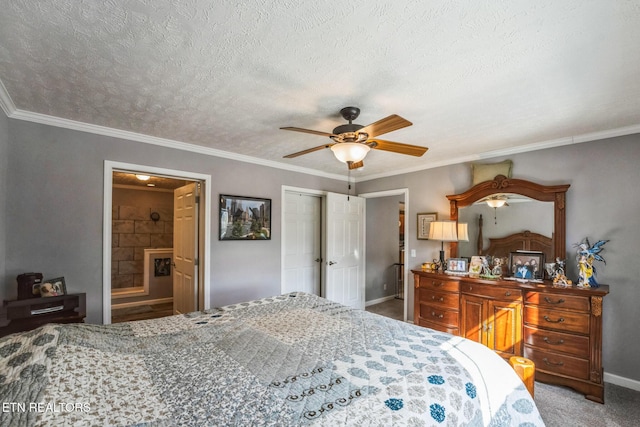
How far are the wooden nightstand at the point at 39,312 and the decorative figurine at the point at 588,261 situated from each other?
4.58m

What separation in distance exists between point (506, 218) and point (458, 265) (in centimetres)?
80

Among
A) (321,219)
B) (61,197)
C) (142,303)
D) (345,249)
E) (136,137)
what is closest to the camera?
(61,197)

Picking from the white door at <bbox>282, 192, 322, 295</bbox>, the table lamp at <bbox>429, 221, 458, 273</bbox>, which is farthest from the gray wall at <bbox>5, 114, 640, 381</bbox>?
the white door at <bbox>282, 192, 322, 295</bbox>

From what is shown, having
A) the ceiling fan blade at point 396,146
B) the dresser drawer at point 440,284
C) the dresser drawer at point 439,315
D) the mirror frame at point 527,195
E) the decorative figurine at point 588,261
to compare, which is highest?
the ceiling fan blade at point 396,146

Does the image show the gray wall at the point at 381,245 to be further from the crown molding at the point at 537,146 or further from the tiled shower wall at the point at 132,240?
the tiled shower wall at the point at 132,240

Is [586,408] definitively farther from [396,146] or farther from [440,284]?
[396,146]

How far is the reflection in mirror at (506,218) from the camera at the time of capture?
322 centimetres

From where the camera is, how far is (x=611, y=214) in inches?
111

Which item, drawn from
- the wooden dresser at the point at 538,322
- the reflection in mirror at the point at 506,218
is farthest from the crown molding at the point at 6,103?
the reflection in mirror at the point at 506,218

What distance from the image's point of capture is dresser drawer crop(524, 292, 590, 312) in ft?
8.58

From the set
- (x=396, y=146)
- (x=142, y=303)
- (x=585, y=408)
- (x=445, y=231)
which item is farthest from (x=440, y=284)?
(x=142, y=303)

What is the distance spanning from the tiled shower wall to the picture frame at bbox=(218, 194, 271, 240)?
10.8 feet

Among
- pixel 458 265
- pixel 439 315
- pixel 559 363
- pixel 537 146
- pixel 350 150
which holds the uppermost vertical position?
pixel 537 146

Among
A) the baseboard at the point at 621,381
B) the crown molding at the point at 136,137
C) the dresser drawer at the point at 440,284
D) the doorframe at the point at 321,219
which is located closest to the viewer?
the crown molding at the point at 136,137
